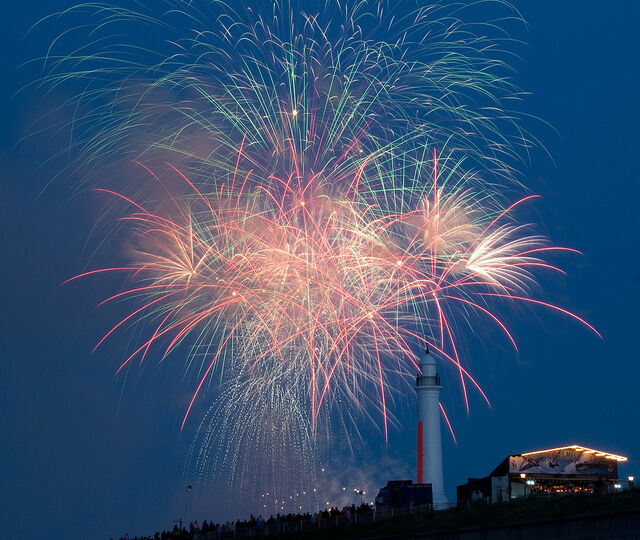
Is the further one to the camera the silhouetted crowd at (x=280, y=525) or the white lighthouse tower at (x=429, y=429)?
the white lighthouse tower at (x=429, y=429)

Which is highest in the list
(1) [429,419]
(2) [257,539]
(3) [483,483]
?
(1) [429,419]

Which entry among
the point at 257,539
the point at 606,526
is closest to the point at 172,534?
the point at 257,539

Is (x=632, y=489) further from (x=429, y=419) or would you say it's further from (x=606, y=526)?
(x=429, y=419)

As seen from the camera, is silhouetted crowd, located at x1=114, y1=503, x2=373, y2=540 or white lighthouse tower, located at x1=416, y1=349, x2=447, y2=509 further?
white lighthouse tower, located at x1=416, y1=349, x2=447, y2=509
